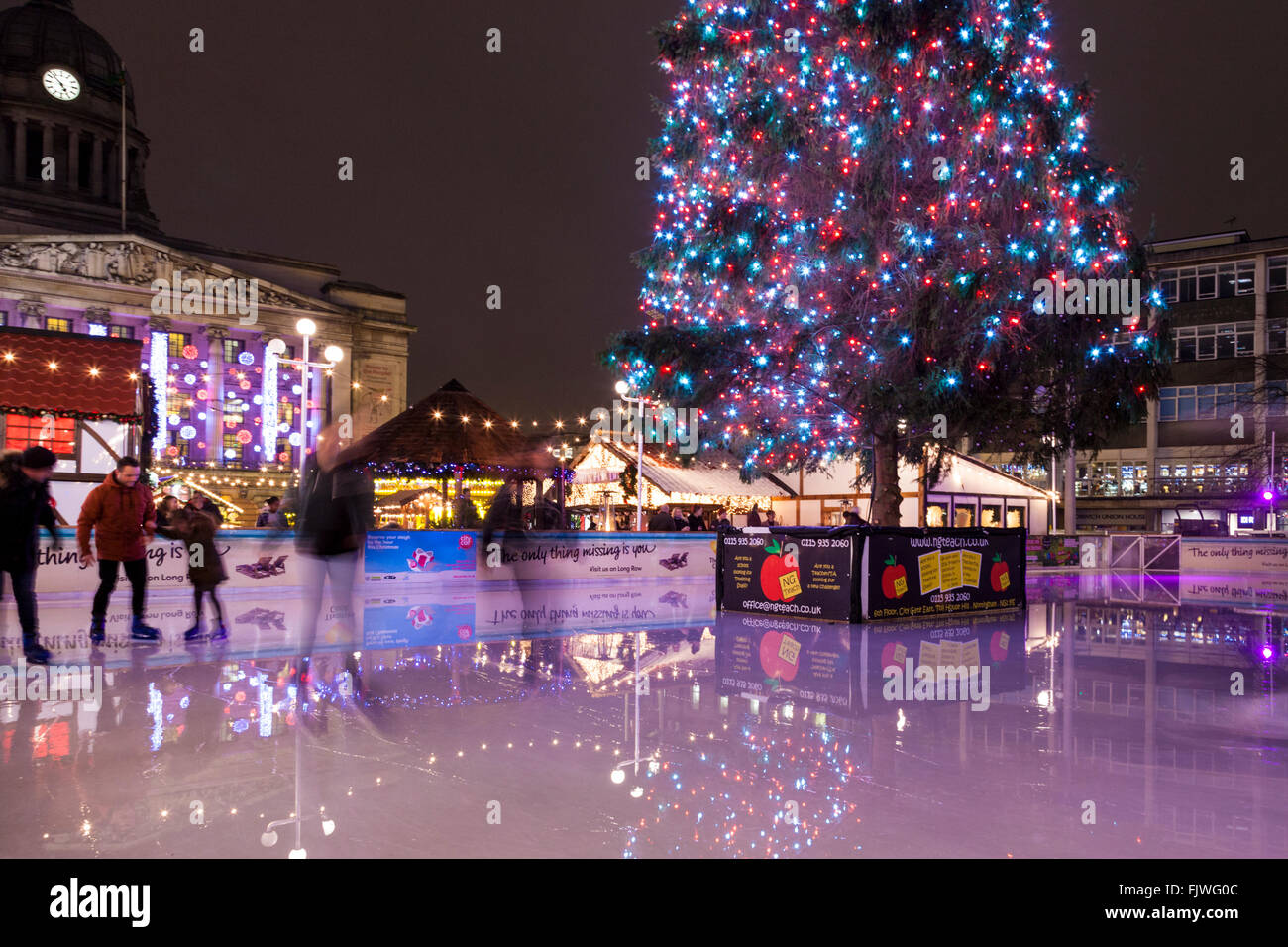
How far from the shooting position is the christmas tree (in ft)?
45.7

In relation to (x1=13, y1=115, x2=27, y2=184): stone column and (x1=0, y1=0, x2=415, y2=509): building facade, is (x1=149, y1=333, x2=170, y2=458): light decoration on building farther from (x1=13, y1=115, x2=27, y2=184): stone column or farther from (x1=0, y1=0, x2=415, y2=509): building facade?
(x1=13, y1=115, x2=27, y2=184): stone column

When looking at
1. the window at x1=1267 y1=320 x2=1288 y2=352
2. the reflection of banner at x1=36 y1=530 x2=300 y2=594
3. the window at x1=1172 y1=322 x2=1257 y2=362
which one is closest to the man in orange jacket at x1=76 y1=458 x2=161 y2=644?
the reflection of banner at x1=36 y1=530 x2=300 y2=594

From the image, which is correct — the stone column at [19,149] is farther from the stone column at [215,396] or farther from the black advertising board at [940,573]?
the black advertising board at [940,573]

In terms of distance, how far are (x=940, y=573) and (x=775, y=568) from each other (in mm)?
2200

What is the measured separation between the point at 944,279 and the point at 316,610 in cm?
1068

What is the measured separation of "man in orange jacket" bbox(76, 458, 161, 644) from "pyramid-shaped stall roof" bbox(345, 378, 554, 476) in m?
12.6

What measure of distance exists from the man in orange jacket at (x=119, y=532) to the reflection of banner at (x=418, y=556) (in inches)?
276

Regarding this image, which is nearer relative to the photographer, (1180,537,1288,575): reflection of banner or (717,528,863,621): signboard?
(717,528,863,621): signboard

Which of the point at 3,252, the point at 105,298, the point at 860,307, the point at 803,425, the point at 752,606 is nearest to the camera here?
the point at 752,606

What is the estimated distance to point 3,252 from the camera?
149 ft

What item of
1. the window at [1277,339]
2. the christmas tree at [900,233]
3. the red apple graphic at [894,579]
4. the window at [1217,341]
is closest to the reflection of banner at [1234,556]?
the christmas tree at [900,233]

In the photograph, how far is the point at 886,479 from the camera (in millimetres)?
16188
